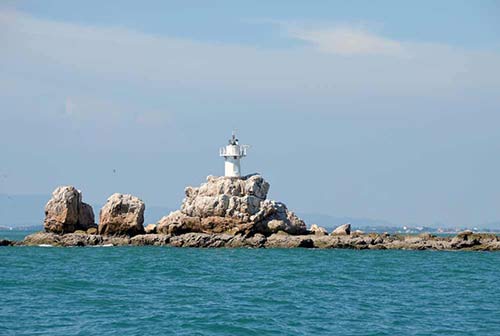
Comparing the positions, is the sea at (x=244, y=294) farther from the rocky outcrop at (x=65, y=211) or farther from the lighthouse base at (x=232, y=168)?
the lighthouse base at (x=232, y=168)

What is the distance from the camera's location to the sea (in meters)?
26.1

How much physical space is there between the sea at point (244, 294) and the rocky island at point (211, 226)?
6.96m

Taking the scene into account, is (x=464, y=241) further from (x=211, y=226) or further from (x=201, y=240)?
(x=201, y=240)

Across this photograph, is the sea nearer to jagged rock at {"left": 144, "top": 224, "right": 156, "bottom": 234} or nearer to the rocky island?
the rocky island

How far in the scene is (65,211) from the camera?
62438 millimetres

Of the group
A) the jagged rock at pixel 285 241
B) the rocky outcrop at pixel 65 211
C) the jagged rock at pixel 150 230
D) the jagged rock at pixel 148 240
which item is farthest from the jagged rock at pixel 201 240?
the rocky outcrop at pixel 65 211

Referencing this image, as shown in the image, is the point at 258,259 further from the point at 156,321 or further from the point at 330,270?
the point at 156,321

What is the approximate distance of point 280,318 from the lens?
27.7 m

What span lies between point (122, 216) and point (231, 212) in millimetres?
8299

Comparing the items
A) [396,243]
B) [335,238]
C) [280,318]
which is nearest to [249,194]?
[335,238]

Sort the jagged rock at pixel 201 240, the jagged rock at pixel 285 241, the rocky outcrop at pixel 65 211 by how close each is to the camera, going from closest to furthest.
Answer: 1. the jagged rock at pixel 201 240
2. the jagged rock at pixel 285 241
3. the rocky outcrop at pixel 65 211

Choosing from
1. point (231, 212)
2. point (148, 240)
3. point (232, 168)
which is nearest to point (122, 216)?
point (148, 240)

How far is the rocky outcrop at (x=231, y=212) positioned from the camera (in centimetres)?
6134

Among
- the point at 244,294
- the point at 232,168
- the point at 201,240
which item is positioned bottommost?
the point at 244,294
